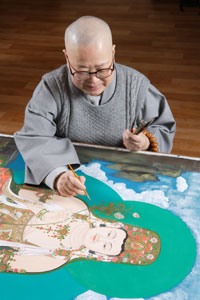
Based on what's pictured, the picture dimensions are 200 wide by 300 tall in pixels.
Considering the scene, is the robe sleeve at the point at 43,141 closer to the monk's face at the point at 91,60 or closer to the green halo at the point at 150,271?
the monk's face at the point at 91,60

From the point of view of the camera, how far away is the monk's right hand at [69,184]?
42.6 inches

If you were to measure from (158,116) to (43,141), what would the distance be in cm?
41

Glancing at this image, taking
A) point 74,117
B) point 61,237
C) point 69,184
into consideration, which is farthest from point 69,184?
point 74,117

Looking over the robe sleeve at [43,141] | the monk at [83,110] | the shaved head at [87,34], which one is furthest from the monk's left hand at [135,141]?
the shaved head at [87,34]

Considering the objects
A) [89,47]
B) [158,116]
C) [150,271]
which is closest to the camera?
[150,271]

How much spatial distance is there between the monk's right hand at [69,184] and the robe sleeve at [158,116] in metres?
0.34

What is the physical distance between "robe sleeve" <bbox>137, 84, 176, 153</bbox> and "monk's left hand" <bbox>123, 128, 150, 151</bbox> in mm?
79

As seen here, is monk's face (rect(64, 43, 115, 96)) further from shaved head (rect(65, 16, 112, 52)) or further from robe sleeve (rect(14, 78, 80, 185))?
robe sleeve (rect(14, 78, 80, 185))

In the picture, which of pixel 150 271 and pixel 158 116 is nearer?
pixel 150 271

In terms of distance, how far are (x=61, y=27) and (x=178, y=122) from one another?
1848 mm

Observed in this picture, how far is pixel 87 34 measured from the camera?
40.8 inches

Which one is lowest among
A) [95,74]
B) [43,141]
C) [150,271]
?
[150,271]

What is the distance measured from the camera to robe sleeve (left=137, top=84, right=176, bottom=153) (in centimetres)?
130

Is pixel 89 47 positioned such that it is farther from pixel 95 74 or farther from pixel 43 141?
pixel 43 141
